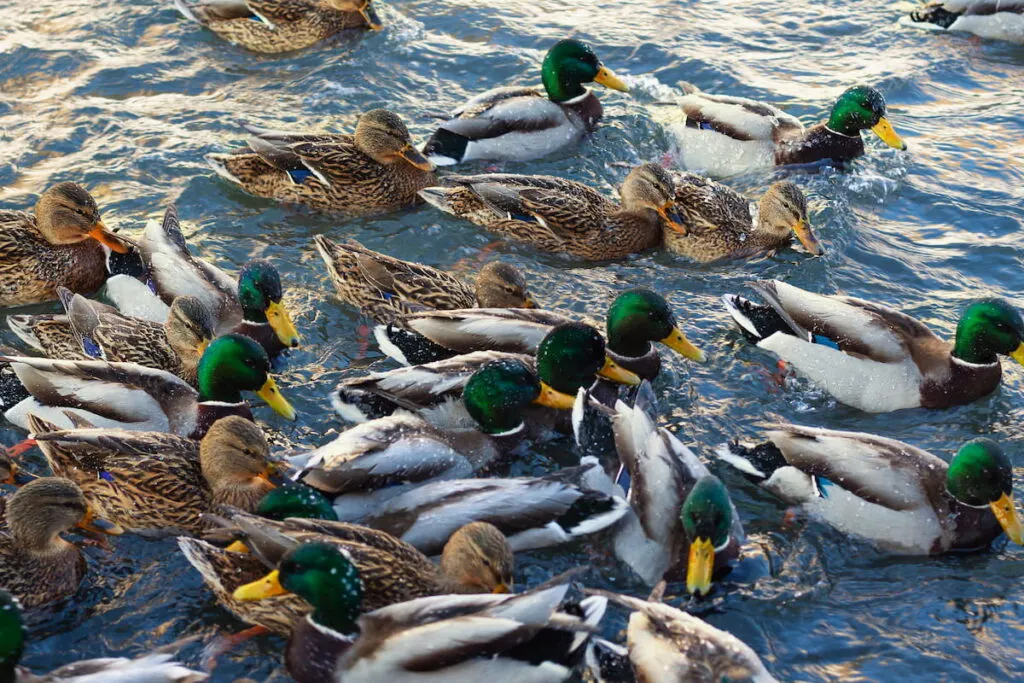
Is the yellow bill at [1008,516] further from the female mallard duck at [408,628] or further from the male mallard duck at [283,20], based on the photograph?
the male mallard duck at [283,20]

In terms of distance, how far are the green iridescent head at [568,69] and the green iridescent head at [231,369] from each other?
181 inches

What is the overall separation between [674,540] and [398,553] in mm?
1401

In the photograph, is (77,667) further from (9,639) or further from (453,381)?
(453,381)

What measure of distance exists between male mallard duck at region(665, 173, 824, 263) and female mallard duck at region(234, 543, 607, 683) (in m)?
4.29

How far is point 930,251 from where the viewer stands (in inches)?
376

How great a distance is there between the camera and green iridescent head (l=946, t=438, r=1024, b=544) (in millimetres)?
6590

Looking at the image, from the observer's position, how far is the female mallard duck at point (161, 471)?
6.53 m

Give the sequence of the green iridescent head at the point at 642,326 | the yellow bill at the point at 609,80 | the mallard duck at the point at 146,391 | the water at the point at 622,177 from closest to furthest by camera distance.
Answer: the water at the point at 622,177
the mallard duck at the point at 146,391
the green iridescent head at the point at 642,326
the yellow bill at the point at 609,80

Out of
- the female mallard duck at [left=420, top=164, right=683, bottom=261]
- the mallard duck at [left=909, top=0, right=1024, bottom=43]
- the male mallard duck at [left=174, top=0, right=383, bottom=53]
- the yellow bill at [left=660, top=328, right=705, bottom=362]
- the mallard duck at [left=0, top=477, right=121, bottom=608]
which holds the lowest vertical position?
the mallard duck at [left=0, top=477, right=121, bottom=608]

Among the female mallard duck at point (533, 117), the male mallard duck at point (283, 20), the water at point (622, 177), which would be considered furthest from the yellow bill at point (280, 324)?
the male mallard duck at point (283, 20)

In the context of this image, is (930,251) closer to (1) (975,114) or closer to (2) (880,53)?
(1) (975,114)

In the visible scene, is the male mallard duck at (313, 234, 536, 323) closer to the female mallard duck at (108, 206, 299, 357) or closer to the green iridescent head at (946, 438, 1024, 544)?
the female mallard duck at (108, 206, 299, 357)

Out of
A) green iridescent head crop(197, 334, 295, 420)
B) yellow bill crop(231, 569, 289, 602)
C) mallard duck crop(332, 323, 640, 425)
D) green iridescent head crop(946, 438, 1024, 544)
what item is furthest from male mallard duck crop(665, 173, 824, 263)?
yellow bill crop(231, 569, 289, 602)

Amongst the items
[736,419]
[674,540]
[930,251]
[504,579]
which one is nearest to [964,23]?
[930,251]
